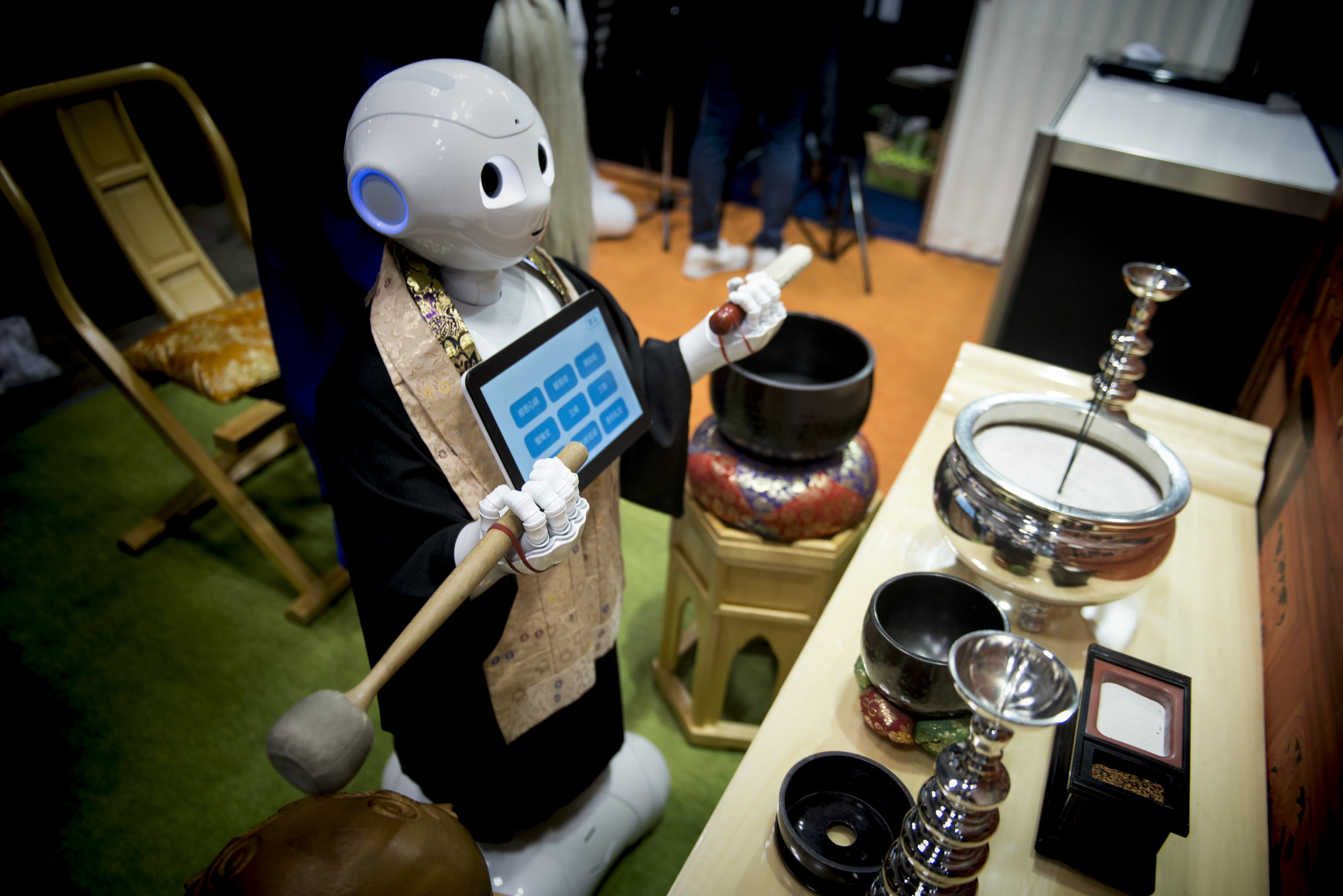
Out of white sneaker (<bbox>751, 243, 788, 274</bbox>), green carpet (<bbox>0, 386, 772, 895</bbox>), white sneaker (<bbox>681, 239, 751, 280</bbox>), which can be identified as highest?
white sneaker (<bbox>751, 243, 788, 274</bbox>)

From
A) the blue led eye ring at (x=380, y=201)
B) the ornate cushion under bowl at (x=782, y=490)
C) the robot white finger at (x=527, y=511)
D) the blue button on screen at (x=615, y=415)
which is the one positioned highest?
the blue led eye ring at (x=380, y=201)

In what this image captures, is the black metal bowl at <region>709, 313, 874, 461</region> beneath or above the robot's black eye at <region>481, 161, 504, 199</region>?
beneath

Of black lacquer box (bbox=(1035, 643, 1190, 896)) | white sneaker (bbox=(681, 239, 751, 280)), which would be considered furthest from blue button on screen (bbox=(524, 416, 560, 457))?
white sneaker (bbox=(681, 239, 751, 280))

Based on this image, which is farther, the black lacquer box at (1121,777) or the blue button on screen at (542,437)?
the blue button on screen at (542,437)

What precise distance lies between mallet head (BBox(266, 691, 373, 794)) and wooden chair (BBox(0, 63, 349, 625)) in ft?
3.92

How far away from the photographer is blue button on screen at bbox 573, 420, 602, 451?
0.88m

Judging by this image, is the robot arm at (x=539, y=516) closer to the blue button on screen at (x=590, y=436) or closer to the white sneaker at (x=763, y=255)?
the blue button on screen at (x=590, y=436)

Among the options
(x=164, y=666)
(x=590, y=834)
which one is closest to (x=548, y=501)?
(x=590, y=834)

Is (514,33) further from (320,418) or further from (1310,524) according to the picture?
(1310,524)

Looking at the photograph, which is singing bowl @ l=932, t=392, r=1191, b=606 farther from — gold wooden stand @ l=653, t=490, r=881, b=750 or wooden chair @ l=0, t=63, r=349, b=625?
wooden chair @ l=0, t=63, r=349, b=625

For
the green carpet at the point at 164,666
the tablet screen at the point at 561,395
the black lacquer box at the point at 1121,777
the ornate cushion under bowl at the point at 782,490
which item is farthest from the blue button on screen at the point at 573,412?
the green carpet at the point at 164,666

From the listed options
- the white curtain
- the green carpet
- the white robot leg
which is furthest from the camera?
the white curtain

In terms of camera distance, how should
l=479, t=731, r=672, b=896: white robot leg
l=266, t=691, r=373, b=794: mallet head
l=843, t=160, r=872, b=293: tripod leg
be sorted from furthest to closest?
l=843, t=160, r=872, b=293: tripod leg, l=479, t=731, r=672, b=896: white robot leg, l=266, t=691, r=373, b=794: mallet head

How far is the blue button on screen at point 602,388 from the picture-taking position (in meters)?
0.90
